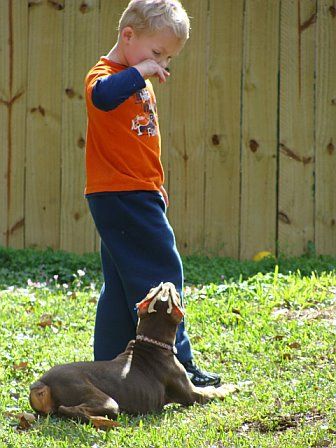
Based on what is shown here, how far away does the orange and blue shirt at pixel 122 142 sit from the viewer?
189 inches

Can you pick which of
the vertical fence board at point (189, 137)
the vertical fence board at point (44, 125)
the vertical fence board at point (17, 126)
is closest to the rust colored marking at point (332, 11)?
the vertical fence board at point (189, 137)

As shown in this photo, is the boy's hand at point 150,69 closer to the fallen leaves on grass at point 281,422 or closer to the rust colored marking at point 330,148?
the fallen leaves on grass at point 281,422

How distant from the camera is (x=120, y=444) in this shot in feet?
13.6

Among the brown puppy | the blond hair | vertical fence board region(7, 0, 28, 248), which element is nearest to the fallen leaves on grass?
the brown puppy

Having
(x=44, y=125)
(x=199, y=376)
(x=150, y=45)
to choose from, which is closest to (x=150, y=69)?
(x=150, y=45)

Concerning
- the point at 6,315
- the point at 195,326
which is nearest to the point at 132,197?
the point at 195,326

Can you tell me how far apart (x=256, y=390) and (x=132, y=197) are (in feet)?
3.57

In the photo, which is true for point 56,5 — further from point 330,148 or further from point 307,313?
point 307,313

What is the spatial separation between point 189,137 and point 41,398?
14.9 feet

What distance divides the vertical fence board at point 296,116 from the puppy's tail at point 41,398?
455 centimetres

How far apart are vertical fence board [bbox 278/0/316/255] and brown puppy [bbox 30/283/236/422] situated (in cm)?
405

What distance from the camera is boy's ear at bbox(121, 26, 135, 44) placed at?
479 centimetres

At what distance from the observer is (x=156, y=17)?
4.71 m

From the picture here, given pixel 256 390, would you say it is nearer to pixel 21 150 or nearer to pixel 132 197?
pixel 132 197
